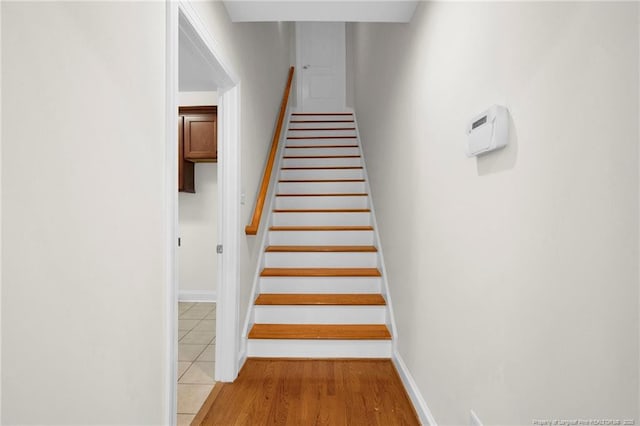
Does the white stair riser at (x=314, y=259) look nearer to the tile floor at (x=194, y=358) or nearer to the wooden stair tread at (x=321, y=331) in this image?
the wooden stair tread at (x=321, y=331)

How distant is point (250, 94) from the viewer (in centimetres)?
276

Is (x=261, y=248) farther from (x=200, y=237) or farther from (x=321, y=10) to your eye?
(x=321, y=10)

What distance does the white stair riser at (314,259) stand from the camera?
124 inches

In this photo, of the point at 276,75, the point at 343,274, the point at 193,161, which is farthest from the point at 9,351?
the point at 276,75

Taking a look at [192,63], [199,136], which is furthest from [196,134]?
[192,63]

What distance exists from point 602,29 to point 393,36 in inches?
88.0

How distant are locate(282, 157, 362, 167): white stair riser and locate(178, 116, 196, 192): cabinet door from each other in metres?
1.07

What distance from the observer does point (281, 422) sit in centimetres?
186

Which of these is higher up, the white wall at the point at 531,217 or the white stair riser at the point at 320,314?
the white wall at the point at 531,217

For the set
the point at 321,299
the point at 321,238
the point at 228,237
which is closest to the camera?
the point at 228,237

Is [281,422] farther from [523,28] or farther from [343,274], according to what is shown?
[523,28]

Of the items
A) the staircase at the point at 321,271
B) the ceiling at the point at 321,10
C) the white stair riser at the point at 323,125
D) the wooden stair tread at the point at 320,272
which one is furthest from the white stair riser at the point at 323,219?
the white stair riser at the point at 323,125

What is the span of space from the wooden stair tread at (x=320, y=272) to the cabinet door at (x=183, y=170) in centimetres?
151

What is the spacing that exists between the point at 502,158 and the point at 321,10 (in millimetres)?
1542
